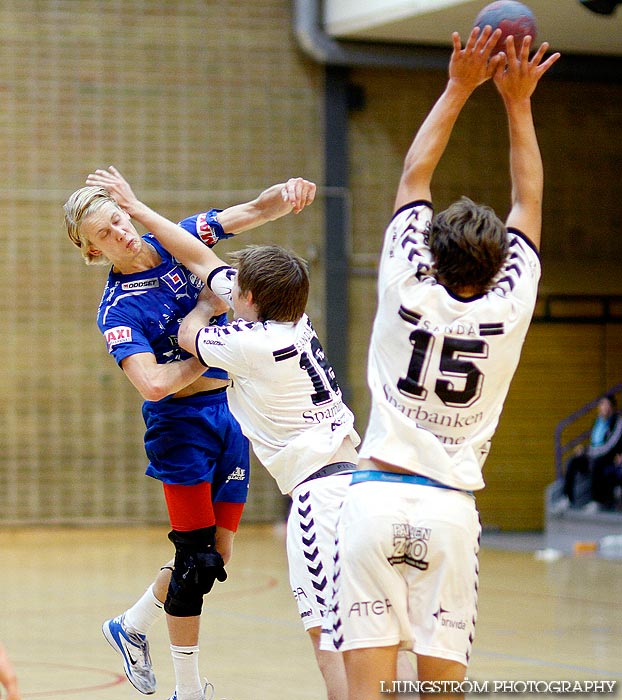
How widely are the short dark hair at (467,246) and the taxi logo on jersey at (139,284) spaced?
1852mm

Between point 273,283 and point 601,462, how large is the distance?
8.95 meters

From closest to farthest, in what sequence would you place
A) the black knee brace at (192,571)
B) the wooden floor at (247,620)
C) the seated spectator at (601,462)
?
the black knee brace at (192,571) → the wooden floor at (247,620) → the seated spectator at (601,462)

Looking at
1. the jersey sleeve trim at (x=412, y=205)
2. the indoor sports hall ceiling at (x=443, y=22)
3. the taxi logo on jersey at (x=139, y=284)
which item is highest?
the indoor sports hall ceiling at (x=443, y=22)

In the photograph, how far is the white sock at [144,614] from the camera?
5007mm

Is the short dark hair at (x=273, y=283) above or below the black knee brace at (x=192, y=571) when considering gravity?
above

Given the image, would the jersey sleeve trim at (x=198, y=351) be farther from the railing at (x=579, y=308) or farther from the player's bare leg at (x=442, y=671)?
the railing at (x=579, y=308)

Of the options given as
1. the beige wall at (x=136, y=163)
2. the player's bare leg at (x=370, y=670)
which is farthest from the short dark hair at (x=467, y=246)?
the beige wall at (x=136, y=163)

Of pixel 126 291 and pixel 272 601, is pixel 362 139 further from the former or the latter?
pixel 126 291

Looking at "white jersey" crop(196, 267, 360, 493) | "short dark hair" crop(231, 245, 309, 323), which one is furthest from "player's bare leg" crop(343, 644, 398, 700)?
"short dark hair" crop(231, 245, 309, 323)

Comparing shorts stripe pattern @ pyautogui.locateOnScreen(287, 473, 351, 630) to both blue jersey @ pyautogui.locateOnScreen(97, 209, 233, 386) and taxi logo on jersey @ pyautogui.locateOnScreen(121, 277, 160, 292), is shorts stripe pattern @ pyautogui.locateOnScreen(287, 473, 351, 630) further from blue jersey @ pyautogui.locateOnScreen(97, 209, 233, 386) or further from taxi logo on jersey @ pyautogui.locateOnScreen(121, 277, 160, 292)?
taxi logo on jersey @ pyautogui.locateOnScreen(121, 277, 160, 292)

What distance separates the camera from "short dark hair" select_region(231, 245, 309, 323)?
3.72m

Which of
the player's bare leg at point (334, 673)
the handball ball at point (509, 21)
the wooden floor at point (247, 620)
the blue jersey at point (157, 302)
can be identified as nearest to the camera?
the handball ball at point (509, 21)

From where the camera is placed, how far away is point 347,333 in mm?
13453

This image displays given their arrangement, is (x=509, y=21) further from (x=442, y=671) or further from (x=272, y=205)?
(x=442, y=671)
